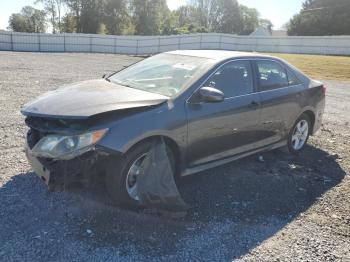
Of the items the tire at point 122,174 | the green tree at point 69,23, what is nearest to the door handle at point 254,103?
the tire at point 122,174

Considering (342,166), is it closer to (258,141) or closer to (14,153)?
(258,141)

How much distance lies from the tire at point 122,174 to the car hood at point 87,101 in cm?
46

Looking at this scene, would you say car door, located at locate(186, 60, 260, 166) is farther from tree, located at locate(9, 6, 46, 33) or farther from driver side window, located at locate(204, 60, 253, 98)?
tree, located at locate(9, 6, 46, 33)

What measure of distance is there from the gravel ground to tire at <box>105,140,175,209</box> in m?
0.14

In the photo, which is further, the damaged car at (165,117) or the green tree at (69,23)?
the green tree at (69,23)

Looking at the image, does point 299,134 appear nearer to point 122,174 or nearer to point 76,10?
point 122,174

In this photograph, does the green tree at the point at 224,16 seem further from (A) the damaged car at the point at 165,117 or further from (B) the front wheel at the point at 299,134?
(A) the damaged car at the point at 165,117

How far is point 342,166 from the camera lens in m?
5.98

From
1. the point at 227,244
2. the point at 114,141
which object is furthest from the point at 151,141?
the point at 227,244

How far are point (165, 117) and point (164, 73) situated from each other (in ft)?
3.33

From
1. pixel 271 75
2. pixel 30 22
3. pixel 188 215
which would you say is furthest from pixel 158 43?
pixel 30 22

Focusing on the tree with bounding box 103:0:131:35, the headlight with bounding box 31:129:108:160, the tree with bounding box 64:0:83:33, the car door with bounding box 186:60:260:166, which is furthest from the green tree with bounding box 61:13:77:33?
the headlight with bounding box 31:129:108:160

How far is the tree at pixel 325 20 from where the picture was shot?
5453 cm

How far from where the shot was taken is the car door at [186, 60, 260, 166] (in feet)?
14.2
